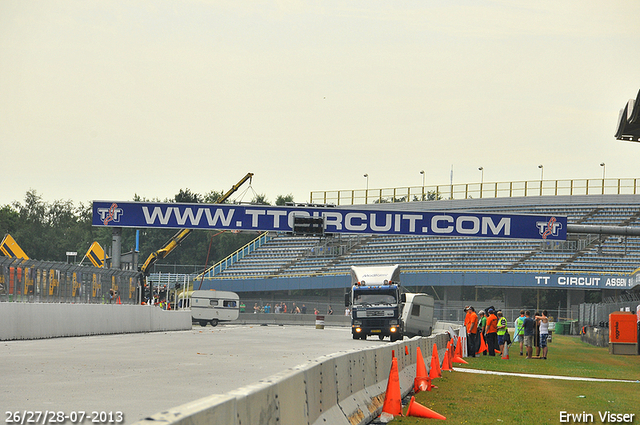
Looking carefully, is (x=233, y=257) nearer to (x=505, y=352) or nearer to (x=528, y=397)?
(x=505, y=352)

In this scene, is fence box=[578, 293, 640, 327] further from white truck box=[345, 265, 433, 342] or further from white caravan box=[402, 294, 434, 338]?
white truck box=[345, 265, 433, 342]

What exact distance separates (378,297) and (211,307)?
20580mm

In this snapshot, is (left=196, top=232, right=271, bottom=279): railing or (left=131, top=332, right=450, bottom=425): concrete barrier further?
(left=196, top=232, right=271, bottom=279): railing

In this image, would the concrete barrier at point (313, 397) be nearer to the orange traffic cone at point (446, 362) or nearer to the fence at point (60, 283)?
the orange traffic cone at point (446, 362)

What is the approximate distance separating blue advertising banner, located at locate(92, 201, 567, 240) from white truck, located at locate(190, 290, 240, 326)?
10.9m

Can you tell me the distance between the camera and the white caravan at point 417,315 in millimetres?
41938

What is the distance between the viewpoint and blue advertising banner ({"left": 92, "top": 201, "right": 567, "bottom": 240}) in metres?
43.7

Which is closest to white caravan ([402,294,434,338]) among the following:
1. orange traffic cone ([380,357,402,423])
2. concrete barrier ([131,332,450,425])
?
concrete barrier ([131,332,450,425])

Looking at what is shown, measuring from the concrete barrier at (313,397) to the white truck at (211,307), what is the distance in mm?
40149

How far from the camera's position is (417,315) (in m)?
43.1

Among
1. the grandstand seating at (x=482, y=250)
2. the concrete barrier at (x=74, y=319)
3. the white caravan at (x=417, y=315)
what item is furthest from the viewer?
the grandstand seating at (x=482, y=250)

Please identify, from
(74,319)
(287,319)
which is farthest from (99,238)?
(74,319)

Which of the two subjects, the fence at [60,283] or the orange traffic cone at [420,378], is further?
the fence at [60,283]

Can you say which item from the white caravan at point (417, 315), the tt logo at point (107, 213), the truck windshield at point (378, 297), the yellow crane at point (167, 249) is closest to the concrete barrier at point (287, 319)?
the yellow crane at point (167, 249)
